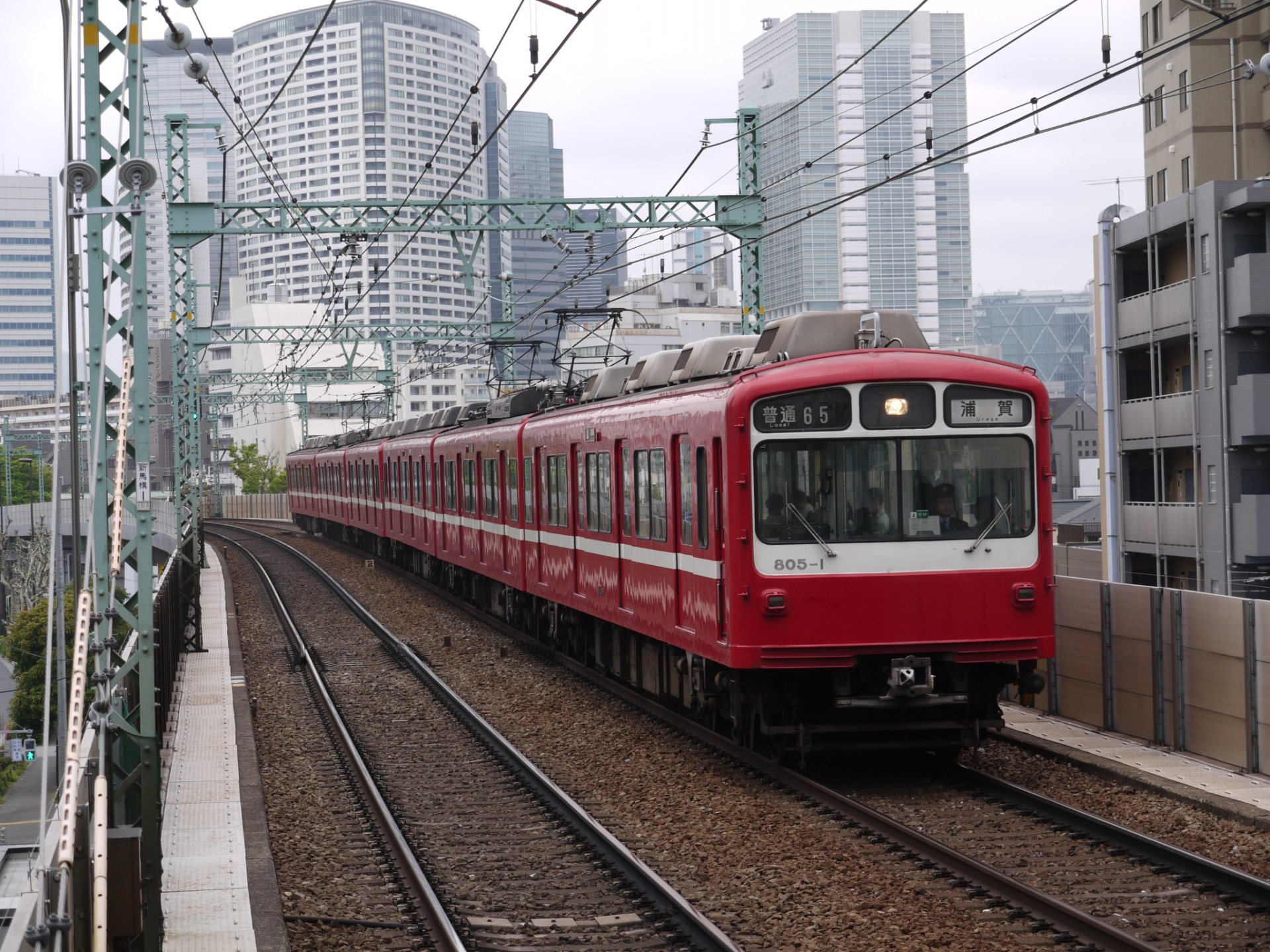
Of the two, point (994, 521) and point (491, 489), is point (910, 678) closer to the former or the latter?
point (994, 521)

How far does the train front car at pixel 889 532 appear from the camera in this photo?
9.20 metres

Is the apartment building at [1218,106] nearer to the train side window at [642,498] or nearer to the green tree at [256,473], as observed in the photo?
the train side window at [642,498]

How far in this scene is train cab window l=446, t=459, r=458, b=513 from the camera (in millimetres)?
23031

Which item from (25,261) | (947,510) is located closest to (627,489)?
(947,510)

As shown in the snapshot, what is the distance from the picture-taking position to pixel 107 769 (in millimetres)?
6434

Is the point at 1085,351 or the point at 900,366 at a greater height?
the point at 1085,351

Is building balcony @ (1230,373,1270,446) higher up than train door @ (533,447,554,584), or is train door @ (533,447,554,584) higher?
building balcony @ (1230,373,1270,446)

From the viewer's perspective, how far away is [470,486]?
2162cm

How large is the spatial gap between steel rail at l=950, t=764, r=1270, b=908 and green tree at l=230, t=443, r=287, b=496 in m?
76.9

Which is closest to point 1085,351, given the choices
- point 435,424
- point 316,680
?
point 435,424

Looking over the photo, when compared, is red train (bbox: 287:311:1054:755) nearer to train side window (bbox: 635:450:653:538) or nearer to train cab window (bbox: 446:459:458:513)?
train side window (bbox: 635:450:653:538)

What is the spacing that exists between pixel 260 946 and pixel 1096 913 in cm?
352

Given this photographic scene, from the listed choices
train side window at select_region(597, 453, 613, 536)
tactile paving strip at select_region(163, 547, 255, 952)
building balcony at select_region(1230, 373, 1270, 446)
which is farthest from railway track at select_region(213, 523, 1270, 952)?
building balcony at select_region(1230, 373, 1270, 446)

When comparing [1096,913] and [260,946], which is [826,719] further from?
[260,946]
